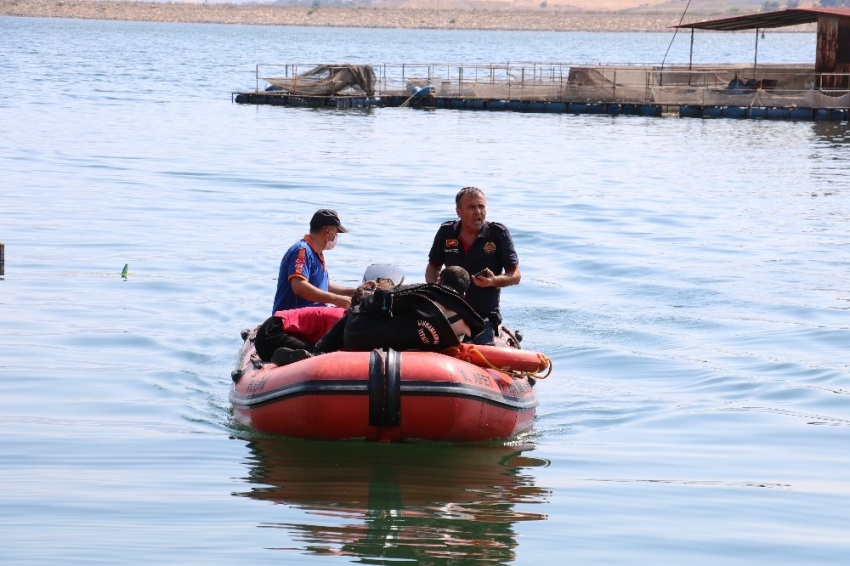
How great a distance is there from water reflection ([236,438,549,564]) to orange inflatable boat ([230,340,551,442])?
228 mm

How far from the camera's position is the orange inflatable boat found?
913 centimetres

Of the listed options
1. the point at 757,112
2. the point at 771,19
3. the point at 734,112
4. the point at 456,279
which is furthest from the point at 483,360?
the point at 771,19

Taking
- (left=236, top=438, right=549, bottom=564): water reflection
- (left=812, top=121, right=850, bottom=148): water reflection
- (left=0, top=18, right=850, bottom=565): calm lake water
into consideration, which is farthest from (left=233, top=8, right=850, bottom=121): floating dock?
(left=236, top=438, right=549, bottom=564): water reflection

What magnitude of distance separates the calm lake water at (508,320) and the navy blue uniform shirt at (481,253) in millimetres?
1199

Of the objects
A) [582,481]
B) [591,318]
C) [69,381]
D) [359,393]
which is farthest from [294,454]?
[591,318]

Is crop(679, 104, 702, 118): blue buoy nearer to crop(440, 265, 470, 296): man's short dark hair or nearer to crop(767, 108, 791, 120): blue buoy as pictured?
crop(767, 108, 791, 120): blue buoy

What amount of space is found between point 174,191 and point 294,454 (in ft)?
58.3

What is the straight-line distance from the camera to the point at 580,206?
2628cm

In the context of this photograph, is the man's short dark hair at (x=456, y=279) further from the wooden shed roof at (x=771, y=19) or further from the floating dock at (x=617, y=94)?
the wooden shed roof at (x=771, y=19)

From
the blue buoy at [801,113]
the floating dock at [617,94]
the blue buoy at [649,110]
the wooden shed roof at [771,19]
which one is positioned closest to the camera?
the blue buoy at [801,113]

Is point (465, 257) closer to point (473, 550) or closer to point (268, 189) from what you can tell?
point (473, 550)

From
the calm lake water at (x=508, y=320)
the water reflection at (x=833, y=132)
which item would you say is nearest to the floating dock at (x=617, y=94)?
the water reflection at (x=833, y=132)

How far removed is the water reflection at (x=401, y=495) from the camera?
25.8ft

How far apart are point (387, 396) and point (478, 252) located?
2318mm
